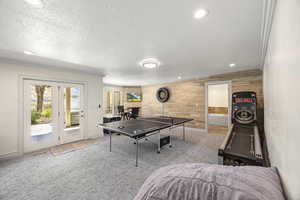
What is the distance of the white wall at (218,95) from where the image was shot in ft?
24.7

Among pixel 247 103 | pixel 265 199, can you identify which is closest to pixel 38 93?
pixel 265 199

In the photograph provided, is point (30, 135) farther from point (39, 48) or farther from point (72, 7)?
point (72, 7)

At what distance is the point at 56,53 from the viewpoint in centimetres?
257

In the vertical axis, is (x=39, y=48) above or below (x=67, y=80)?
above

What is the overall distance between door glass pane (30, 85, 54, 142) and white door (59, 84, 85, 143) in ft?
0.97

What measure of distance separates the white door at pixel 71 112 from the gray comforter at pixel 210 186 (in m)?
4.20

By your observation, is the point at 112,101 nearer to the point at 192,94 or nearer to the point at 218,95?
the point at 192,94

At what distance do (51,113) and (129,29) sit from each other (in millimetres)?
3711

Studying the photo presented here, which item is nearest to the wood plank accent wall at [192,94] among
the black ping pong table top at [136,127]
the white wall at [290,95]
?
the black ping pong table top at [136,127]

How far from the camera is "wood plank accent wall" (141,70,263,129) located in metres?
4.09

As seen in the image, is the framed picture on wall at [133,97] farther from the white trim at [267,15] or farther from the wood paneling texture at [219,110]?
the white trim at [267,15]

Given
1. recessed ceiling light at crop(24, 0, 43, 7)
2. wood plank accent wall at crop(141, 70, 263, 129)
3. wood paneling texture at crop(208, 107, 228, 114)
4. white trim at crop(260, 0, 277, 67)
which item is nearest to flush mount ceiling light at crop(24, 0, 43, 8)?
recessed ceiling light at crop(24, 0, 43, 7)

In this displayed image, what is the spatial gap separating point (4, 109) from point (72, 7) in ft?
11.3

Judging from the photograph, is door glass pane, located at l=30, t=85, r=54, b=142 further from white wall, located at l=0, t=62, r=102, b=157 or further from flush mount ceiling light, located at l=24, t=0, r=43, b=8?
flush mount ceiling light, located at l=24, t=0, r=43, b=8
